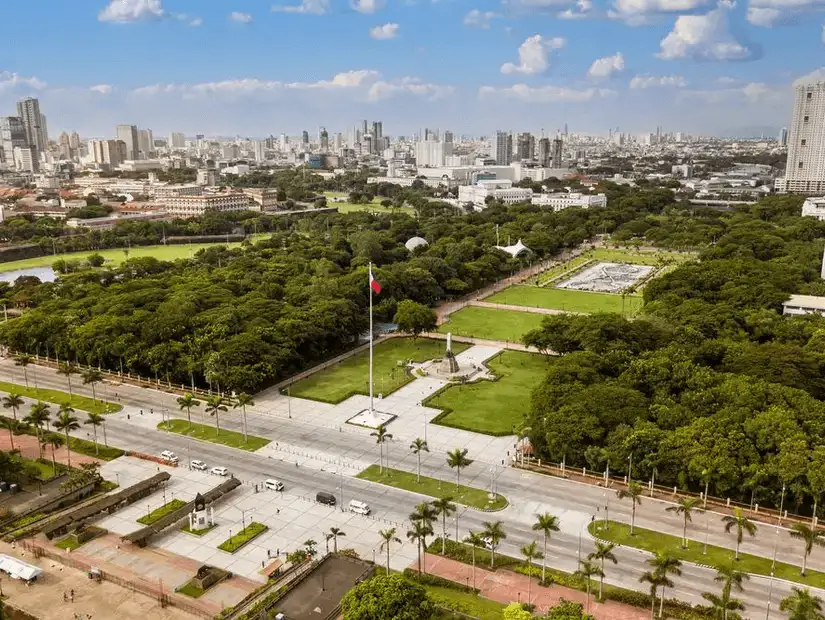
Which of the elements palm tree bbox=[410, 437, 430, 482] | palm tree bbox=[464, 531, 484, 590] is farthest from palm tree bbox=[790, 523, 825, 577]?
palm tree bbox=[410, 437, 430, 482]

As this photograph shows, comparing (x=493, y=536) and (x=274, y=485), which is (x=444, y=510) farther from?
(x=274, y=485)

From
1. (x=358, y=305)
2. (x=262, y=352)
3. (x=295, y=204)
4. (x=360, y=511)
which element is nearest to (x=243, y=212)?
(x=295, y=204)

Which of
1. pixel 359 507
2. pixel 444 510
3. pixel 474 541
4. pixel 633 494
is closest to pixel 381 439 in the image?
pixel 359 507

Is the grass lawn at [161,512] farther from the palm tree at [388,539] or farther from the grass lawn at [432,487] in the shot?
the palm tree at [388,539]

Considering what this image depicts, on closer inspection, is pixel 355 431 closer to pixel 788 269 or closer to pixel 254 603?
pixel 254 603

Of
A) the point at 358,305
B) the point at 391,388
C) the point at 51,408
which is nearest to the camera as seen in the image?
the point at 51,408

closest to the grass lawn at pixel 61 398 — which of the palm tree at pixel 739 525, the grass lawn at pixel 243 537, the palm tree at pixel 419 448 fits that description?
the grass lawn at pixel 243 537
